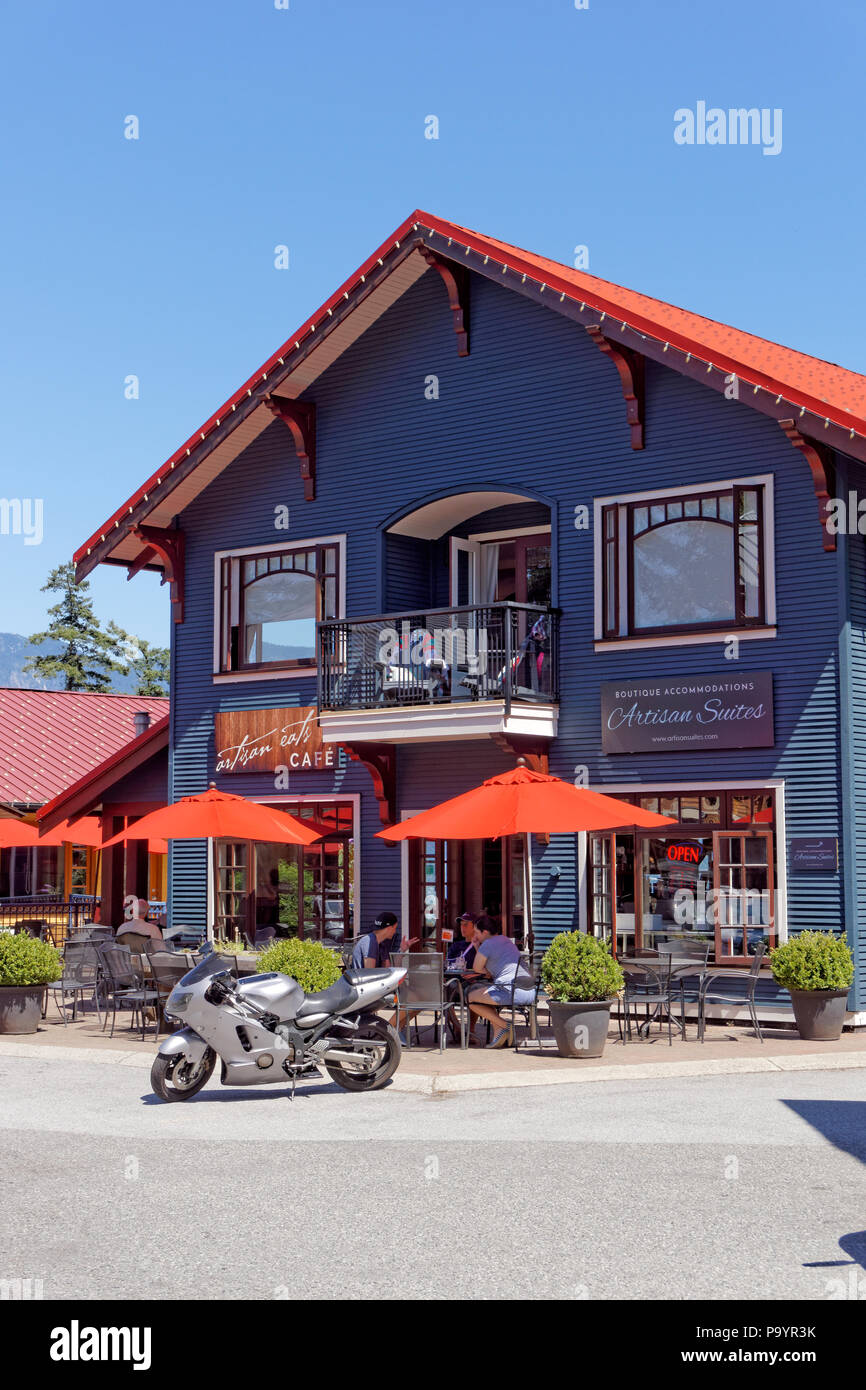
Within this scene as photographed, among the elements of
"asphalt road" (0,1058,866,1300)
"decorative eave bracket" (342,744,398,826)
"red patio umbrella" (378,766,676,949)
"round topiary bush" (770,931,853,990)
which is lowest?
"asphalt road" (0,1058,866,1300)

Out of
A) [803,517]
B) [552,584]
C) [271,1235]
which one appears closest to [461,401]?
[552,584]

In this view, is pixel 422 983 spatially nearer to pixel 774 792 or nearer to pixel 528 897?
pixel 528 897

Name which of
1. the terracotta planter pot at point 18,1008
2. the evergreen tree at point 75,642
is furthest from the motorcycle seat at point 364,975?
the evergreen tree at point 75,642

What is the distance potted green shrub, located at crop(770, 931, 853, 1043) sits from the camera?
640 inches

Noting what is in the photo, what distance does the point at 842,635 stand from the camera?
688 inches

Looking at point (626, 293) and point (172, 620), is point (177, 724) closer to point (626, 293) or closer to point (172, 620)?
point (172, 620)

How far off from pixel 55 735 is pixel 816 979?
79.0ft

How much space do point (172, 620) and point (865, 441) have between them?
454 inches

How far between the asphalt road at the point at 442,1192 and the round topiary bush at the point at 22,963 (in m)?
3.99

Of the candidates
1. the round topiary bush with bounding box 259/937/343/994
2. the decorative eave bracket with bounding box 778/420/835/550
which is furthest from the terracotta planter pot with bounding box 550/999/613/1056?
the decorative eave bracket with bounding box 778/420/835/550

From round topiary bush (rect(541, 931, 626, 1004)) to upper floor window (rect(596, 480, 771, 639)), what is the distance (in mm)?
4994

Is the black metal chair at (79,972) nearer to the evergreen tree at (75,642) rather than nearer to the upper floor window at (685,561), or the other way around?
the upper floor window at (685,561)

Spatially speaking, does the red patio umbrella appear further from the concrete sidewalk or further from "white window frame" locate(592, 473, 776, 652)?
"white window frame" locate(592, 473, 776, 652)

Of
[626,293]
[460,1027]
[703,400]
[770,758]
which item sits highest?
[626,293]
